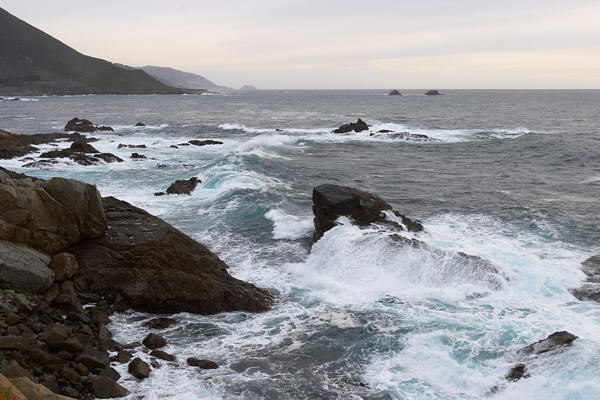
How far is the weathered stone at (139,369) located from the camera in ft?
34.3

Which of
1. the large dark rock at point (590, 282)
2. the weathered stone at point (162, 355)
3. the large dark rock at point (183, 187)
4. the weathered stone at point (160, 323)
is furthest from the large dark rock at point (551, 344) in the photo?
the large dark rock at point (183, 187)

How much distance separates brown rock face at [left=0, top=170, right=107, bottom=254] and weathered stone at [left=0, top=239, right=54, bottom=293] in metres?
0.41

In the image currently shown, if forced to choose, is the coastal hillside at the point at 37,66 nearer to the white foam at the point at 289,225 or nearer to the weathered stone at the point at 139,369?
the white foam at the point at 289,225

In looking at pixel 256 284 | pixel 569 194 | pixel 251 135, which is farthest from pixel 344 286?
pixel 251 135

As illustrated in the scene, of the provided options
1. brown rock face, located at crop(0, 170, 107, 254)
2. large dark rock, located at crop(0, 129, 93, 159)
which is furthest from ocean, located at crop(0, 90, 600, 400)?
large dark rock, located at crop(0, 129, 93, 159)

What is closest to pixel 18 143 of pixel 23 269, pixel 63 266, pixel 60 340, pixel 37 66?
pixel 63 266

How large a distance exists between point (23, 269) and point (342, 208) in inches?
444

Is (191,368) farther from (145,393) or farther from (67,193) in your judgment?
(67,193)

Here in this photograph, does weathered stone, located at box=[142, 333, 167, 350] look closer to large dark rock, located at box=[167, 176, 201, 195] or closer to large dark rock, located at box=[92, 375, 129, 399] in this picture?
large dark rock, located at box=[92, 375, 129, 399]

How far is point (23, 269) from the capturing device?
12328mm

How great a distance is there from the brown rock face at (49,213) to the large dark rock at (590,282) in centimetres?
1417

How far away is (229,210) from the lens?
80.1 ft

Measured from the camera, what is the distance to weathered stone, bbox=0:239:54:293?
1210 cm

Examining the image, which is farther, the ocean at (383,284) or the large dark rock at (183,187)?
the large dark rock at (183,187)
